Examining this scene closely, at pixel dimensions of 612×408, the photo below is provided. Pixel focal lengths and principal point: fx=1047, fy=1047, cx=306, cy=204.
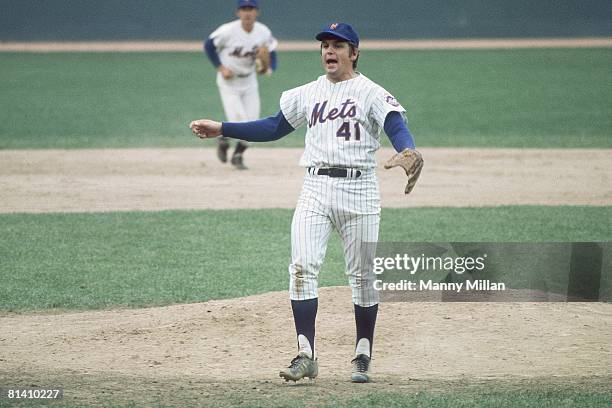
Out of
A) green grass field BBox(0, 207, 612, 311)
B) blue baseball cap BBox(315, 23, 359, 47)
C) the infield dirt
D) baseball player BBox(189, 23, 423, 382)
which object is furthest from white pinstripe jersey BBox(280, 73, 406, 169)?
green grass field BBox(0, 207, 612, 311)

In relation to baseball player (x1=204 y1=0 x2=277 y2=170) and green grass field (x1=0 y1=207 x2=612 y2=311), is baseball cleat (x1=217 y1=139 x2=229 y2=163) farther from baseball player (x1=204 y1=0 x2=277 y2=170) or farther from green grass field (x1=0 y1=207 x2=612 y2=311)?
green grass field (x1=0 y1=207 x2=612 y2=311)

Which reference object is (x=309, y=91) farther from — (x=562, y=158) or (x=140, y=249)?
(x=562, y=158)

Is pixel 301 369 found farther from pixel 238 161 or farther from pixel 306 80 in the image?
pixel 306 80

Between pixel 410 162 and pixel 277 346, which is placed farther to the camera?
pixel 277 346

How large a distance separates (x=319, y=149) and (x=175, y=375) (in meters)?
1.39

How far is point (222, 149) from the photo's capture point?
1332 centimetres

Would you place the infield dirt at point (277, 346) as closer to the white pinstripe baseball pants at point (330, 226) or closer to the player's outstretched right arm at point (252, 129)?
the white pinstripe baseball pants at point (330, 226)

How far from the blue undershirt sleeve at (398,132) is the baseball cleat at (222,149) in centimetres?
800

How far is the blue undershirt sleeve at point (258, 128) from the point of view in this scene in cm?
559

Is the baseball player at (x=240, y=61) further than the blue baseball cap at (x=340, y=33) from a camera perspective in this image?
Yes

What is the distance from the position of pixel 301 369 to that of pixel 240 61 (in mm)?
8606

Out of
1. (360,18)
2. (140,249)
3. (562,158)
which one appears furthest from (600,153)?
(360,18)

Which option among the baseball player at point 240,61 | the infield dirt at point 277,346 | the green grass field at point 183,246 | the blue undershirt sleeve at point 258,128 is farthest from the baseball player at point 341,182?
the baseball player at point 240,61

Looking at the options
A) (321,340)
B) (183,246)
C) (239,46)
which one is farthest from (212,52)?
(321,340)
